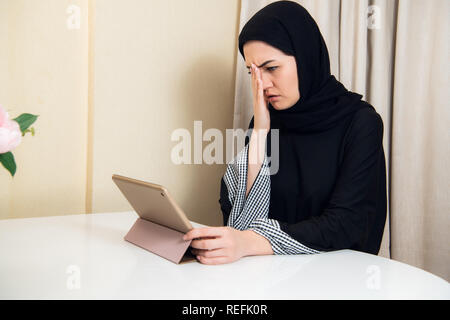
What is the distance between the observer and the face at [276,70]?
1206 millimetres

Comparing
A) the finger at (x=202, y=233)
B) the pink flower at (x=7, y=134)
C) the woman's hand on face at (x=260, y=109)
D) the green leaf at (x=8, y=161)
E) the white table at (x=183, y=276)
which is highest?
the woman's hand on face at (x=260, y=109)

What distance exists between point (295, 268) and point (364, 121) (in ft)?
1.75

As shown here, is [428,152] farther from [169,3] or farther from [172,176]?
[169,3]

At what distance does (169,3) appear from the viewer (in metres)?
1.54

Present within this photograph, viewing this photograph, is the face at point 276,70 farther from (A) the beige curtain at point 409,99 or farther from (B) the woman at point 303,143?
(A) the beige curtain at point 409,99

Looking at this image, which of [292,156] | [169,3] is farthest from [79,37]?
[292,156]

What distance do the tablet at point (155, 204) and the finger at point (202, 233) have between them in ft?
0.04

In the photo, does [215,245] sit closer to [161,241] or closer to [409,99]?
[161,241]

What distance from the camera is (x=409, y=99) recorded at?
4.46 ft

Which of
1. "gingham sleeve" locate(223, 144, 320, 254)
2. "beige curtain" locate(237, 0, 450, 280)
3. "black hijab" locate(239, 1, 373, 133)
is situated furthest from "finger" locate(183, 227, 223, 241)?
"beige curtain" locate(237, 0, 450, 280)

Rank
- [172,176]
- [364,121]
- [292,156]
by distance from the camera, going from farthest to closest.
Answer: [172,176] < [292,156] < [364,121]

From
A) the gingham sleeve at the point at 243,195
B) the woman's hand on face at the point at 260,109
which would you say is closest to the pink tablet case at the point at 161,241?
the gingham sleeve at the point at 243,195

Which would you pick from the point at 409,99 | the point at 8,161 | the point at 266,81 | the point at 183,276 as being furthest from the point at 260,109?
the point at 8,161

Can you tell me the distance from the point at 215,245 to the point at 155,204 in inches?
5.9
